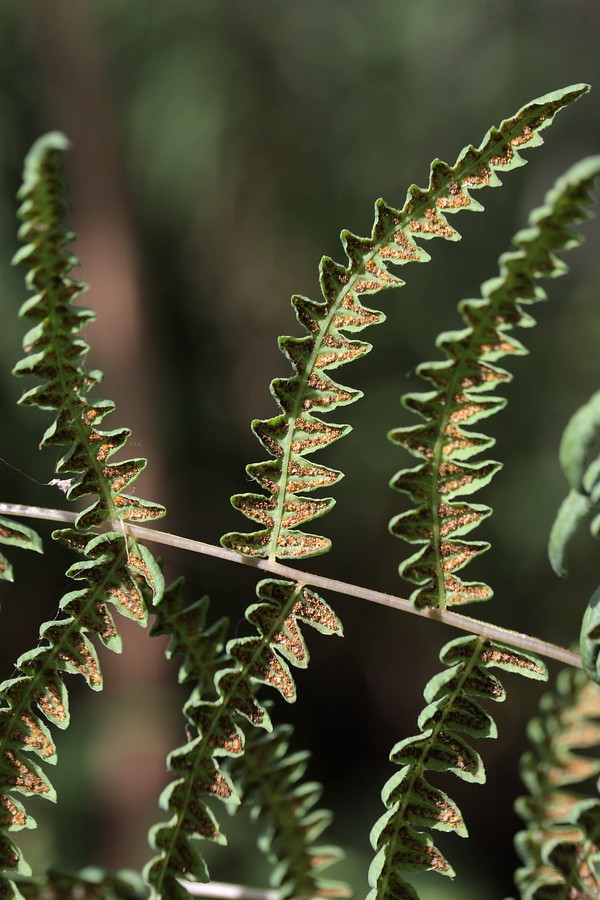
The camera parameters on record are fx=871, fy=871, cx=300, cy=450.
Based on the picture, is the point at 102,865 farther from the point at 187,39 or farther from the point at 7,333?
the point at 187,39

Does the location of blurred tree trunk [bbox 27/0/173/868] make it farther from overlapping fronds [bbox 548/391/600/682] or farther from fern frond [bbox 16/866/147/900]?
overlapping fronds [bbox 548/391/600/682]

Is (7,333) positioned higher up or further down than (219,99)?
further down

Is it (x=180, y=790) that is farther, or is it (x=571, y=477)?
(x=180, y=790)

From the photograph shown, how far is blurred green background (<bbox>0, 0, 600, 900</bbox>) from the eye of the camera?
3742 mm

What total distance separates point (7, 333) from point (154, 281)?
1.06 metres

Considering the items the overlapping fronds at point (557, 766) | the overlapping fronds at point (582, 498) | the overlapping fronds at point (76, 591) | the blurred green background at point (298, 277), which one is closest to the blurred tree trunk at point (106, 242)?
the blurred green background at point (298, 277)

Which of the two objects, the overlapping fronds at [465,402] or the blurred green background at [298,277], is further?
the blurred green background at [298,277]

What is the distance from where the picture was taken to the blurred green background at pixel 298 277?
12.3 feet

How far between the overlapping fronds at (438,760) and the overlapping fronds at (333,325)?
18cm

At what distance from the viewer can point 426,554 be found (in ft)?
2.71

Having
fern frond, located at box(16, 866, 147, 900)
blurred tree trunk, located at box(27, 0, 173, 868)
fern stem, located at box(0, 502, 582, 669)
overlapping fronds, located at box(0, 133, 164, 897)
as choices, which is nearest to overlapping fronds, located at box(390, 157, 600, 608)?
fern stem, located at box(0, 502, 582, 669)

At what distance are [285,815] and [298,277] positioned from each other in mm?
3589

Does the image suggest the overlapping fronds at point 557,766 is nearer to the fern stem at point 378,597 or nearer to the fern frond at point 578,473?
the fern stem at point 378,597

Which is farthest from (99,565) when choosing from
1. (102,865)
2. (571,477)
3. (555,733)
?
(102,865)
